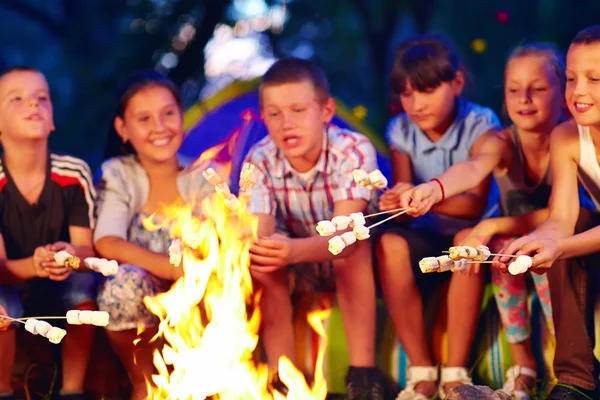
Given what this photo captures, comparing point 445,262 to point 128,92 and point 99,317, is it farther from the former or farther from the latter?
point 128,92

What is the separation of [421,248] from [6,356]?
1577 mm

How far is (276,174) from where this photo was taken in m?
3.34

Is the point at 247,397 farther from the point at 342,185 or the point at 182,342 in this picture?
the point at 342,185

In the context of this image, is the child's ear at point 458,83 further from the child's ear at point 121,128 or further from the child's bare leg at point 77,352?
the child's bare leg at point 77,352

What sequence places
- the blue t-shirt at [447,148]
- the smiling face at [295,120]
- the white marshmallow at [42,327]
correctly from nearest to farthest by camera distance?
A: the white marshmallow at [42,327] < the smiling face at [295,120] < the blue t-shirt at [447,148]

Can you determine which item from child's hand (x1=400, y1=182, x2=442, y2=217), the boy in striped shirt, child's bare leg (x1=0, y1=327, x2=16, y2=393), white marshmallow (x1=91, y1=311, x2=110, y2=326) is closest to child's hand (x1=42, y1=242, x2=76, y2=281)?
the boy in striped shirt

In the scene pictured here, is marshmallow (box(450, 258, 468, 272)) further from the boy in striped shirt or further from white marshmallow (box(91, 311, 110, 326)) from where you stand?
the boy in striped shirt

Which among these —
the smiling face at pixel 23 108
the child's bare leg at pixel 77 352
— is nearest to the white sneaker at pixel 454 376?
the child's bare leg at pixel 77 352

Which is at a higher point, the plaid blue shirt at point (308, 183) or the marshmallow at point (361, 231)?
the plaid blue shirt at point (308, 183)

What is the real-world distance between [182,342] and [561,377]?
1278 millimetres

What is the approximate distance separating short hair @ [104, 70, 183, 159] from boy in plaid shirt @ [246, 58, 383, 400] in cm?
43

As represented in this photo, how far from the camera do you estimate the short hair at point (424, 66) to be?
129 inches

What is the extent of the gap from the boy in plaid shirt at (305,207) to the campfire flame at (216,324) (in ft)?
0.25

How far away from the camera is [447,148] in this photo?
339 centimetres
